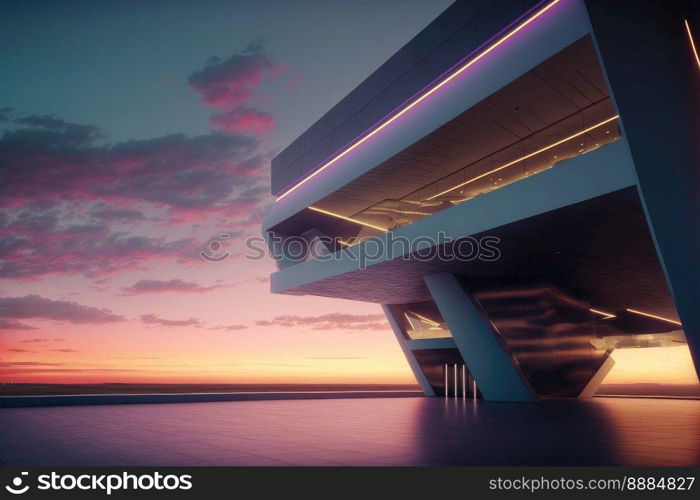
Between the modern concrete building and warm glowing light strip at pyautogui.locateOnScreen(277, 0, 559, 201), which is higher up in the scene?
warm glowing light strip at pyautogui.locateOnScreen(277, 0, 559, 201)

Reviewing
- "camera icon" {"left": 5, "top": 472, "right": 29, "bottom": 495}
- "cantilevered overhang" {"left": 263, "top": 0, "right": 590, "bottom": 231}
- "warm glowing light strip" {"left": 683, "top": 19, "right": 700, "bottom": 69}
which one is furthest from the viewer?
"warm glowing light strip" {"left": 683, "top": 19, "right": 700, "bottom": 69}

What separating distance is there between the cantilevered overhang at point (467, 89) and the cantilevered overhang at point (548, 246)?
2934 millimetres

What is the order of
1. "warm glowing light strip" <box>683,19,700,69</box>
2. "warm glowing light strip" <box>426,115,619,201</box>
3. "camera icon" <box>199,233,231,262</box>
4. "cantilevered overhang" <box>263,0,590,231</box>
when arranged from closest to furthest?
"warm glowing light strip" <box>426,115,619,201</box> → "cantilevered overhang" <box>263,0,590,231</box> → "warm glowing light strip" <box>683,19,700,69</box> → "camera icon" <box>199,233,231,262</box>

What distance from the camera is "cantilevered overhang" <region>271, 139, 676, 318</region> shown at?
37.4ft

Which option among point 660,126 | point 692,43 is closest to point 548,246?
point 660,126

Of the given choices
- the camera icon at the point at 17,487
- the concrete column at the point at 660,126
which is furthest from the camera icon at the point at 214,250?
the camera icon at the point at 17,487

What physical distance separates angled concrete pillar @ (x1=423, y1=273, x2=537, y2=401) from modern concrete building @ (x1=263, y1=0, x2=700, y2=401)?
2.7 inches

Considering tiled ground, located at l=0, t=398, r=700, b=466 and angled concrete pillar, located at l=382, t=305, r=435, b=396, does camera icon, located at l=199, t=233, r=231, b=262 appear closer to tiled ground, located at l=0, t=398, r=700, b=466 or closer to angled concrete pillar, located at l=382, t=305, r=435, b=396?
angled concrete pillar, located at l=382, t=305, r=435, b=396

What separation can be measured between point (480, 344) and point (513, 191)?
770 centimetres

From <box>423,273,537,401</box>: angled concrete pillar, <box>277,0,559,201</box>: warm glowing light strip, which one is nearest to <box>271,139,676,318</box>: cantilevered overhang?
<box>423,273,537,401</box>: angled concrete pillar

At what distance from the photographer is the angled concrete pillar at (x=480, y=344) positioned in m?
18.8

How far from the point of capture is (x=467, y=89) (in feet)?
49.9

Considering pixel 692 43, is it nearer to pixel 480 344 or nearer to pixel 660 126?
pixel 660 126

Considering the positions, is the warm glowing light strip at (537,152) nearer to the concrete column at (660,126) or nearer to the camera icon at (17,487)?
the concrete column at (660,126)
